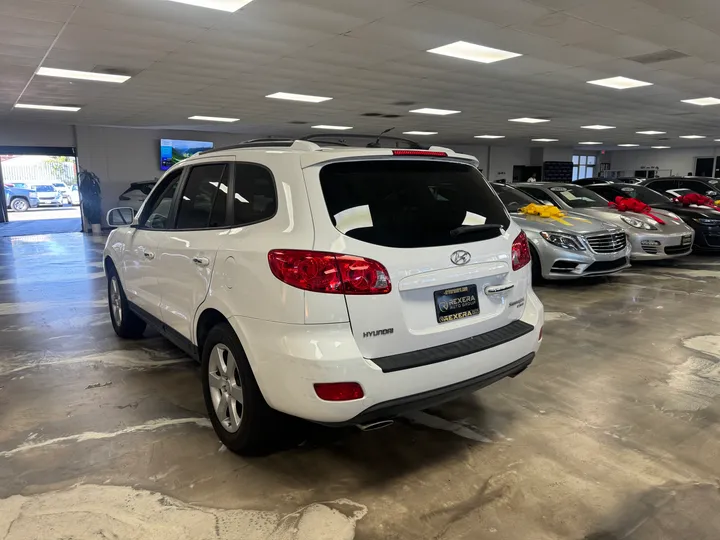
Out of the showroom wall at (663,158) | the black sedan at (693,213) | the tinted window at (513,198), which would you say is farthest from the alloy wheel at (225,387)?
the showroom wall at (663,158)

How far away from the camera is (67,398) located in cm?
322

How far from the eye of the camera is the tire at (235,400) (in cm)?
230

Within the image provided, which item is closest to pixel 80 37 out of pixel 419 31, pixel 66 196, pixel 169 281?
pixel 419 31

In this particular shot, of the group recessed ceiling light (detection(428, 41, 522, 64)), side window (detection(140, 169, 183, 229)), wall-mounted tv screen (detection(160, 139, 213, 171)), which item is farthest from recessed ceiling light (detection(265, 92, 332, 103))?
wall-mounted tv screen (detection(160, 139, 213, 171))

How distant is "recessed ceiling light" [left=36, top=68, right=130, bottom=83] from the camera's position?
767cm

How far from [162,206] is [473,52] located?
5.18 m

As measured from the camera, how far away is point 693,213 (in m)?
8.91

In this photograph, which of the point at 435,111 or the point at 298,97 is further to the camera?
the point at 435,111

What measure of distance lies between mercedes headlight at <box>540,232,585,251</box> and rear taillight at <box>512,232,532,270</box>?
387 centimetres

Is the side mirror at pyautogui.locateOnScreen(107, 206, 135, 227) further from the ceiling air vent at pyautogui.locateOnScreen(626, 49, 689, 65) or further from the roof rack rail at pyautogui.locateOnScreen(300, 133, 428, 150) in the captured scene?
the ceiling air vent at pyautogui.locateOnScreen(626, 49, 689, 65)

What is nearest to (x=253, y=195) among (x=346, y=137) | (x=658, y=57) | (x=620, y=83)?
(x=346, y=137)

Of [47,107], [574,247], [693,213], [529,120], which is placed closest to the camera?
[574,247]

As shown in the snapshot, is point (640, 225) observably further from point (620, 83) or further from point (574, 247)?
point (620, 83)

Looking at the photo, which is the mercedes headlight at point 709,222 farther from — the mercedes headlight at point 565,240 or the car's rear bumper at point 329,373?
the car's rear bumper at point 329,373
